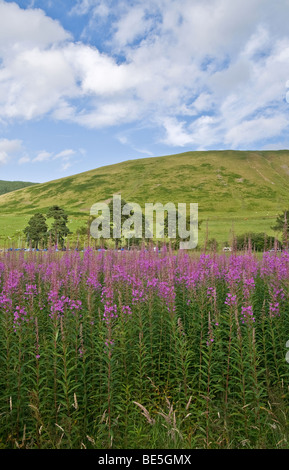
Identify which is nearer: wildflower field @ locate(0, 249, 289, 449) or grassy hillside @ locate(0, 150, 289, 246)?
wildflower field @ locate(0, 249, 289, 449)

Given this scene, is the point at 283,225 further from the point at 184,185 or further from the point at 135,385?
the point at 184,185

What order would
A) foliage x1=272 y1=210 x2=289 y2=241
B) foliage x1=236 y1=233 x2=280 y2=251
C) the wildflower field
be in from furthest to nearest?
foliage x1=236 y1=233 x2=280 y2=251 → foliage x1=272 y1=210 x2=289 y2=241 → the wildflower field

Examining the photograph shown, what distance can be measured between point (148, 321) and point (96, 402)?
5.69 feet

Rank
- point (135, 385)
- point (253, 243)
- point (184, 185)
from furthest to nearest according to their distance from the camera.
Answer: point (184, 185) → point (253, 243) → point (135, 385)

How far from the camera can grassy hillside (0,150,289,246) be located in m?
127

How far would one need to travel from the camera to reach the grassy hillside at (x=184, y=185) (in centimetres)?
12738

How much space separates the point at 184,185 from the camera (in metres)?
150

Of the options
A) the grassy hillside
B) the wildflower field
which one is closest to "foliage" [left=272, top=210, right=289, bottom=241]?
the wildflower field

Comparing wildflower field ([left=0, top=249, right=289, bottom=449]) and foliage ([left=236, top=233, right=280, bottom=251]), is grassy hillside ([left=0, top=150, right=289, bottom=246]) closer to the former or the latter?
foliage ([left=236, top=233, right=280, bottom=251])

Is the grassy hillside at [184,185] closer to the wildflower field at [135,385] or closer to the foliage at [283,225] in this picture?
the foliage at [283,225]

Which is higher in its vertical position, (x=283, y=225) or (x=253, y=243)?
(x=283, y=225)

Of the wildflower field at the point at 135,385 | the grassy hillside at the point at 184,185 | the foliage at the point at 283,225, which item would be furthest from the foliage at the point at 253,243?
the grassy hillside at the point at 184,185

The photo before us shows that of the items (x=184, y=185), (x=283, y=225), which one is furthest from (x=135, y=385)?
(x=184, y=185)

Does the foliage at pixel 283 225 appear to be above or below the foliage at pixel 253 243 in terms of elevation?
above
